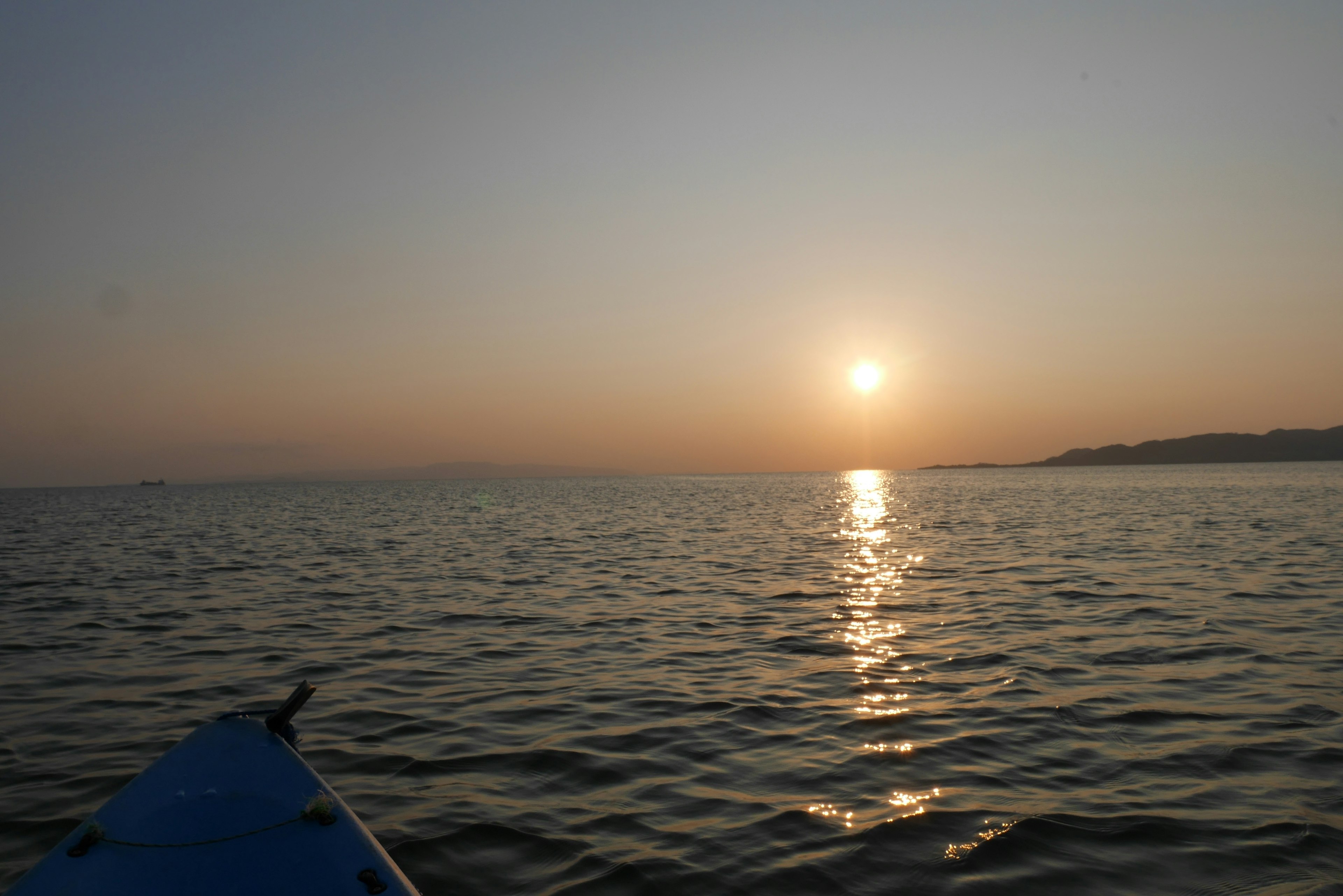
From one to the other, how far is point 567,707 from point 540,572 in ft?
43.3

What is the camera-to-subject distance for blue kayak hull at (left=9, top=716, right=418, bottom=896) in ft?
13.6

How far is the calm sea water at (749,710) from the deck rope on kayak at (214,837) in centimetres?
119

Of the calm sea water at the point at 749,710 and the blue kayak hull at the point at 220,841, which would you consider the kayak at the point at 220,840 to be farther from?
the calm sea water at the point at 749,710

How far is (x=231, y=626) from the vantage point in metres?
14.8

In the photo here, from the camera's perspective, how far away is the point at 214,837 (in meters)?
4.55

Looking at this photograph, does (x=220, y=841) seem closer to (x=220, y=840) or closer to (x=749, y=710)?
(x=220, y=840)

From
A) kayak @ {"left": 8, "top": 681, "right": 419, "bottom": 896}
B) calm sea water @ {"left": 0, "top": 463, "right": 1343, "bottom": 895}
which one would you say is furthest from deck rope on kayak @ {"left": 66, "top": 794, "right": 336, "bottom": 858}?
calm sea water @ {"left": 0, "top": 463, "right": 1343, "bottom": 895}

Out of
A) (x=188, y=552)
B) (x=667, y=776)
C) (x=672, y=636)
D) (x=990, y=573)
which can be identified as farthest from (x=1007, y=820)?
(x=188, y=552)

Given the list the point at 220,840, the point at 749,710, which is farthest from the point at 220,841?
the point at 749,710

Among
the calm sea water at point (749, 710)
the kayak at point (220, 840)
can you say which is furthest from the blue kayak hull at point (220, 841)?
the calm sea water at point (749, 710)

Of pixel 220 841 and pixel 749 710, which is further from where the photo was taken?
pixel 749 710

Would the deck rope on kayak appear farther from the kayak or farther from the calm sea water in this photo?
the calm sea water

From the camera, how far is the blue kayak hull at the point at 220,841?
13.6 feet

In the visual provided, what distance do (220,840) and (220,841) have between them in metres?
0.01
